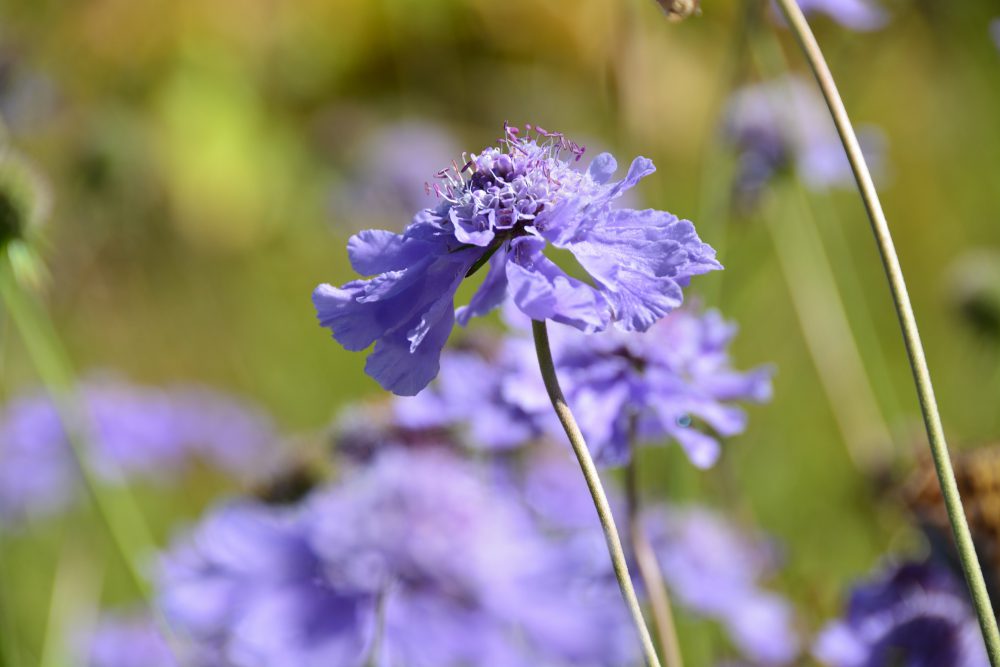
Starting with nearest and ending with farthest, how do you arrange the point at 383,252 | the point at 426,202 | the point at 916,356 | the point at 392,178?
1. the point at 916,356
2. the point at 383,252
3. the point at 426,202
4. the point at 392,178

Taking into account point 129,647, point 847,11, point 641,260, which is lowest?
point 129,647

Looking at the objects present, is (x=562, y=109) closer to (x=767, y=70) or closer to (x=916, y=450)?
(x=767, y=70)

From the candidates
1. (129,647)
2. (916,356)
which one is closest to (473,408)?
(916,356)

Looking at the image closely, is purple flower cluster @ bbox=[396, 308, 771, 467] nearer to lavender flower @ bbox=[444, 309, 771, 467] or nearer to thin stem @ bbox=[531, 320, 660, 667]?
lavender flower @ bbox=[444, 309, 771, 467]

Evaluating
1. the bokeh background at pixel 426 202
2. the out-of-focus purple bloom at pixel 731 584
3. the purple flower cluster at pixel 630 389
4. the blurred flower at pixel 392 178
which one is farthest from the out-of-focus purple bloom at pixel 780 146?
the blurred flower at pixel 392 178

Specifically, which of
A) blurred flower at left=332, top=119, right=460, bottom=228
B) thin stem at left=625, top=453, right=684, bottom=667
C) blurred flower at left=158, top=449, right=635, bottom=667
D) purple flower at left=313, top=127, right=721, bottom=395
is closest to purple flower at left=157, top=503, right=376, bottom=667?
blurred flower at left=158, top=449, right=635, bottom=667

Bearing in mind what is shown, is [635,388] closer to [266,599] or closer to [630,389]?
[630,389]

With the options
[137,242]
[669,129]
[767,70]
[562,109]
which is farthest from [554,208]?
[669,129]
